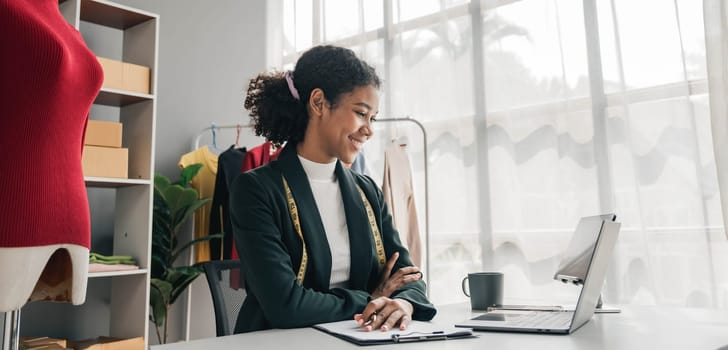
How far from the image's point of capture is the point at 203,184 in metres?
3.25

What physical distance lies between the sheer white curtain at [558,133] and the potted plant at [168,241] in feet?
3.93

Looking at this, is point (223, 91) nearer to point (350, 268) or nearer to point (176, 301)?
point (176, 301)

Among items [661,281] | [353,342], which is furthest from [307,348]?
[661,281]

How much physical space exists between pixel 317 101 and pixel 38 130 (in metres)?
1.00

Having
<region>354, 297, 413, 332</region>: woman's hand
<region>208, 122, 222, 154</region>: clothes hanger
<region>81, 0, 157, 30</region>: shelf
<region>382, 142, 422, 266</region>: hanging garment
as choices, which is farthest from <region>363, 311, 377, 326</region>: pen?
<region>208, 122, 222, 154</region>: clothes hanger

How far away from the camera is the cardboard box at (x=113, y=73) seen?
261cm

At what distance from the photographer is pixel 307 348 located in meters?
0.89

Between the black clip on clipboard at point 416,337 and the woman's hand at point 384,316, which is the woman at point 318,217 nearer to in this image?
the woman's hand at point 384,316

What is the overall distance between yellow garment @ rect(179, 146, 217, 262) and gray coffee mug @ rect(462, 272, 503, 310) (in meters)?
2.10

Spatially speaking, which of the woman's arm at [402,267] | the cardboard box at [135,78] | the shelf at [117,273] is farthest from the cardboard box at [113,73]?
the woman's arm at [402,267]

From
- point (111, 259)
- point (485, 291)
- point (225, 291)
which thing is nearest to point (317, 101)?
point (225, 291)

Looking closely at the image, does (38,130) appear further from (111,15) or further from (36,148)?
(111,15)

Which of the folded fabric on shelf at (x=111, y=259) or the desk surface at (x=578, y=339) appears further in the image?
the folded fabric on shelf at (x=111, y=259)

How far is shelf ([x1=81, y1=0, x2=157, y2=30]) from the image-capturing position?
8.68ft
